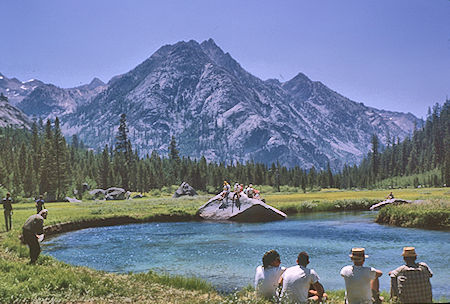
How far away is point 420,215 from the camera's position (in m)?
35.8

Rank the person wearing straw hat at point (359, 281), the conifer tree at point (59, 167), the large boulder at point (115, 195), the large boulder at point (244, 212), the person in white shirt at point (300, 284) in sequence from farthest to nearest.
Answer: the conifer tree at point (59, 167)
the large boulder at point (115, 195)
the large boulder at point (244, 212)
the person in white shirt at point (300, 284)
the person wearing straw hat at point (359, 281)

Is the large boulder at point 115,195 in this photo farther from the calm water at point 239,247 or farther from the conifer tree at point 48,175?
the calm water at point 239,247

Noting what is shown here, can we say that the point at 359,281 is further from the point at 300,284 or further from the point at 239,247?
the point at 239,247

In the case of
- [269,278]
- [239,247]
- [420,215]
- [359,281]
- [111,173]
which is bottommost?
[239,247]

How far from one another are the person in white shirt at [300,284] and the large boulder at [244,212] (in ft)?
111

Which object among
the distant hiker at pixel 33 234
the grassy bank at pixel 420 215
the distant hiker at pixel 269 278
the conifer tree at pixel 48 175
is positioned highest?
the conifer tree at pixel 48 175

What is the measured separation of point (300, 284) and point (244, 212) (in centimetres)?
3430

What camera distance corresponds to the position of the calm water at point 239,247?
771 inches

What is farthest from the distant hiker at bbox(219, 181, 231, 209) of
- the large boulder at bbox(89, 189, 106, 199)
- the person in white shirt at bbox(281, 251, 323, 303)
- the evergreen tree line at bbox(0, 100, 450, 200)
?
the evergreen tree line at bbox(0, 100, 450, 200)

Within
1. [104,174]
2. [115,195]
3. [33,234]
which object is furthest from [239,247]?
[104,174]

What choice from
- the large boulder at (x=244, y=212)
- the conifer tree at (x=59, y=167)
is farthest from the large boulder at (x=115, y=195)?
the large boulder at (x=244, y=212)

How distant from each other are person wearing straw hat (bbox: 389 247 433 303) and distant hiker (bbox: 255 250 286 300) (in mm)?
3434

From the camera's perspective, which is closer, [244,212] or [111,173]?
[244,212]

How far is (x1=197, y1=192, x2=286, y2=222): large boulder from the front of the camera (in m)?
45.0
